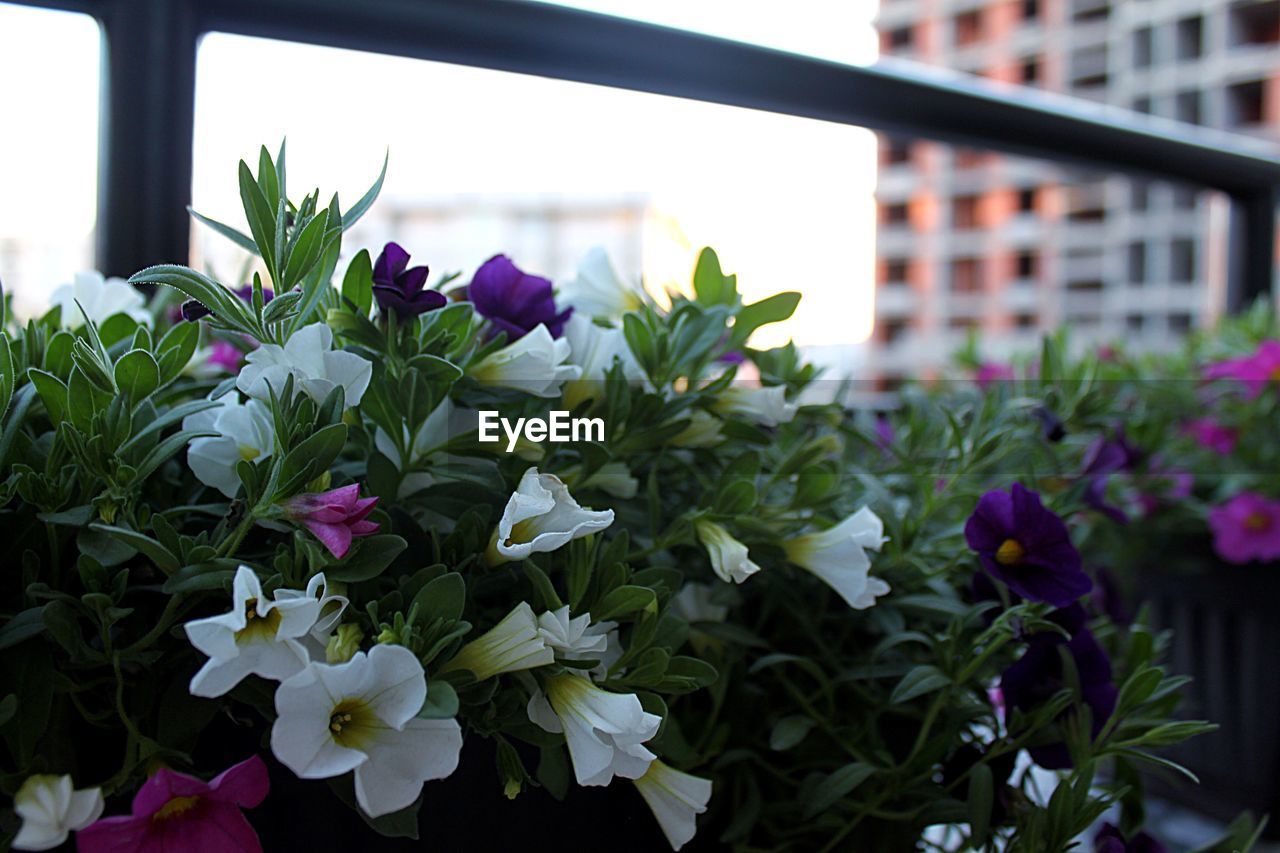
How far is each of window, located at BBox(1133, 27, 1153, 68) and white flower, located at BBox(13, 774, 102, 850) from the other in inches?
886

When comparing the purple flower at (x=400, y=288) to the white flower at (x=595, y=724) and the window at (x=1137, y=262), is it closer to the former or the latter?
the white flower at (x=595, y=724)

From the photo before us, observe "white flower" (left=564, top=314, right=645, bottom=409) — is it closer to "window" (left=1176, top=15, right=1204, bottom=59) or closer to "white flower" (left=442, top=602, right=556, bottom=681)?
"white flower" (left=442, top=602, right=556, bottom=681)

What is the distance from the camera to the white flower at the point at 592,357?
0.30m

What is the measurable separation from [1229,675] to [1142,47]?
22.4 m

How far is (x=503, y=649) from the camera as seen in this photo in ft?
0.73

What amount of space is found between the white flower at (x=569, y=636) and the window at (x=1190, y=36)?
21.6 metres

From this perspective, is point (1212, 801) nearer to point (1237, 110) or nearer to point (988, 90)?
point (988, 90)

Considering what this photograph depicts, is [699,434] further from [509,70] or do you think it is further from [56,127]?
[56,127]

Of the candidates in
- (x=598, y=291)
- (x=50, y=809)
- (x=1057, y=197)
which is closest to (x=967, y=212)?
(x=1057, y=197)

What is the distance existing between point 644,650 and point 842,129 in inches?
18.9

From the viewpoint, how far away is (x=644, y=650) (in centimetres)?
24

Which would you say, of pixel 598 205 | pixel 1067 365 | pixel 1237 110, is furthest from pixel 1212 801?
pixel 1237 110

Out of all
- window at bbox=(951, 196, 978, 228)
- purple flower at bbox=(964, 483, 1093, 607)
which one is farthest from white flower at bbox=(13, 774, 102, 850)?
window at bbox=(951, 196, 978, 228)

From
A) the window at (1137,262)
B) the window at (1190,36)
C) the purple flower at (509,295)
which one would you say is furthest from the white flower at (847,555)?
the window at (1190,36)
